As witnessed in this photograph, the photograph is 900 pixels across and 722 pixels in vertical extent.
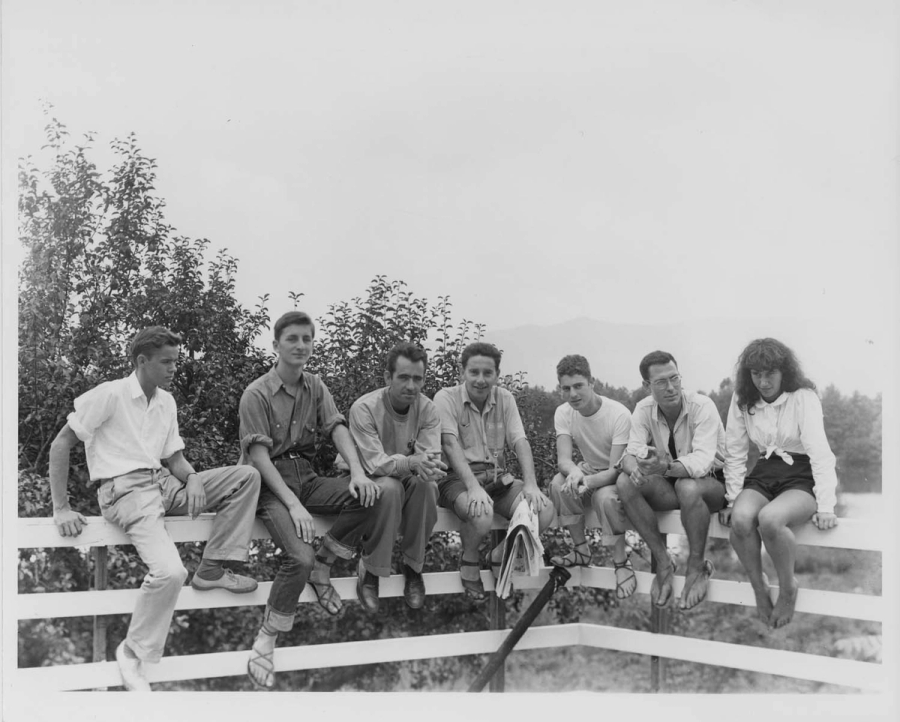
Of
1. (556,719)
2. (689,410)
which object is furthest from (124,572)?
(689,410)

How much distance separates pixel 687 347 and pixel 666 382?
1962 millimetres

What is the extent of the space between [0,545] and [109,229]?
6.80ft

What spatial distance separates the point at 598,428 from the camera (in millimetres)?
4594

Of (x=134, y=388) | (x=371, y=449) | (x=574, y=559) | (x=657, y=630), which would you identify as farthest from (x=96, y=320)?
(x=657, y=630)

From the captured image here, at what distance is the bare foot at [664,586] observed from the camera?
14.1 ft

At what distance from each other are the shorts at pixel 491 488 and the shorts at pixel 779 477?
3.57 feet

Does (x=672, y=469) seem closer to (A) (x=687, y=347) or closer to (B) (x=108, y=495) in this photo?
(A) (x=687, y=347)

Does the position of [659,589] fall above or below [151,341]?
below

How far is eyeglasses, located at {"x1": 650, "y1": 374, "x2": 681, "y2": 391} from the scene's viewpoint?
4.24 m

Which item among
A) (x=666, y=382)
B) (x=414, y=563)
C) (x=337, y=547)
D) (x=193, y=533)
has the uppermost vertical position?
(x=666, y=382)

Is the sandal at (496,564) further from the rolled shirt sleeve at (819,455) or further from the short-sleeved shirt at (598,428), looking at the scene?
the rolled shirt sleeve at (819,455)

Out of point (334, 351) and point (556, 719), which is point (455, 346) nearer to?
point (334, 351)

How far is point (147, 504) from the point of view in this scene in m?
3.69

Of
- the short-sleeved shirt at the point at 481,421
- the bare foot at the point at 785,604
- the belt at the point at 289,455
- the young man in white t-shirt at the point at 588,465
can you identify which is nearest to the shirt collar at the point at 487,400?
the short-sleeved shirt at the point at 481,421
